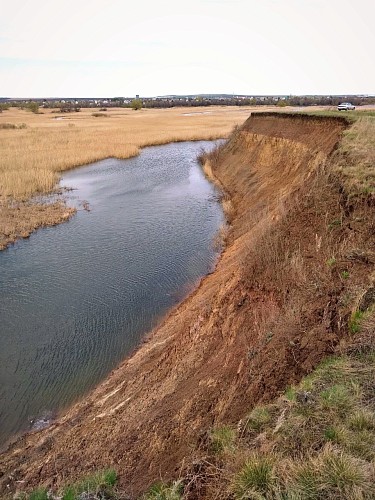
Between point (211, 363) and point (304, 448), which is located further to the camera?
point (211, 363)

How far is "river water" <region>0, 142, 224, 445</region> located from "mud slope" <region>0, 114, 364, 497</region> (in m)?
0.97

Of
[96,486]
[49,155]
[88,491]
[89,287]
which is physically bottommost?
[89,287]

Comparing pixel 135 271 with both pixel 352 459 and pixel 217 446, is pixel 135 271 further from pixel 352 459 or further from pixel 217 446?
pixel 352 459

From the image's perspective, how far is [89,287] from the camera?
14.1 meters

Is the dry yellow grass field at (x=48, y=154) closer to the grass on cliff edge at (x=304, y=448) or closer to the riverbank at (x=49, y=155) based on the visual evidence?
the riverbank at (x=49, y=155)

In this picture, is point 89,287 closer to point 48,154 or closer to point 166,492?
point 166,492

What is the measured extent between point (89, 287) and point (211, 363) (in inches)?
290

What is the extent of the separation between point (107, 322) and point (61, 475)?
5785 mm

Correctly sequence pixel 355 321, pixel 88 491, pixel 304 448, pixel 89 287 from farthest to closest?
pixel 89 287, pixel 355 321, pixel 88 491, pixel 304 448

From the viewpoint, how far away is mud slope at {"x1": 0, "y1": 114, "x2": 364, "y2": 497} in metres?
6.31

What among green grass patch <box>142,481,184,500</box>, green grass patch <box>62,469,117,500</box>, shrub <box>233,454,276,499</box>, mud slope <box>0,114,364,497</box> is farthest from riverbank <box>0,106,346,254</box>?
shrub <box>233,454,276,499</box>

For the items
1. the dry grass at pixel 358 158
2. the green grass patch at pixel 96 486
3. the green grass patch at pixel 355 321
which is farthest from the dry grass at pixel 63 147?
the green grass patch at pixel 355 321

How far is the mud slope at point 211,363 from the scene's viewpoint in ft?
20.7

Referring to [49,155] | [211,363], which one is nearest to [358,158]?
[211,363]
